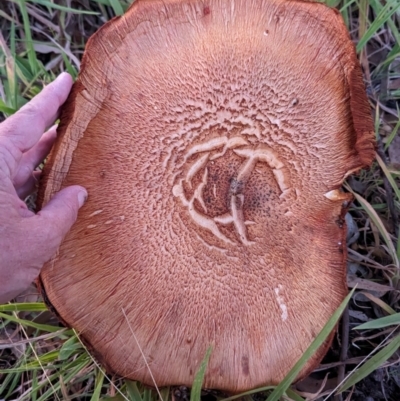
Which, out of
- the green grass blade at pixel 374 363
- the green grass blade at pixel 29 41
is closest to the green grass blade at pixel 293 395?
the green grass blade at pixel 374 363

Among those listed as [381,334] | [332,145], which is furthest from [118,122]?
[381,334]

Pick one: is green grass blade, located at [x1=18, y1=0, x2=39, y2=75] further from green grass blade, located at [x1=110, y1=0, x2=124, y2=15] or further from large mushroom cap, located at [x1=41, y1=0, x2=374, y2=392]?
large mushroom cap, located at [x1=41, y1=0, x2=374, y2=392]

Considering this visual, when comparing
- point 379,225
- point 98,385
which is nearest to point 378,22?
point 379,225

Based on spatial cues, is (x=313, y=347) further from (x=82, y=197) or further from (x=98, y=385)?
(x=82, y=197)

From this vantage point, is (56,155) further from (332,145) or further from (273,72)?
(332,145)

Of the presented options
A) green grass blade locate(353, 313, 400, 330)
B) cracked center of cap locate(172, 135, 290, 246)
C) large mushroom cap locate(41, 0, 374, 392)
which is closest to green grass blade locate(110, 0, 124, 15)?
large mushroom cap locate(41, 0, 374, 392)
